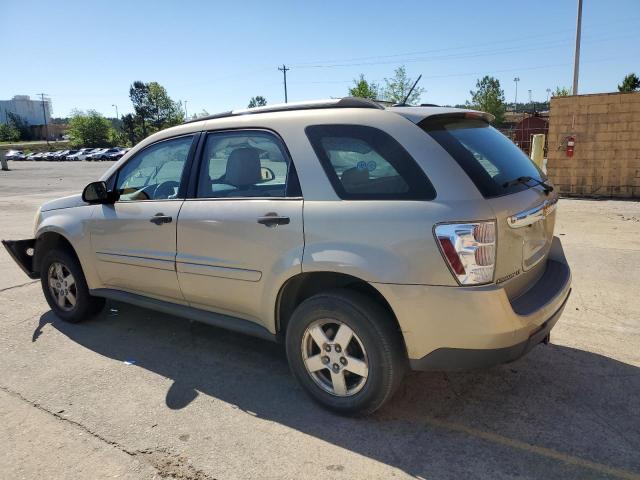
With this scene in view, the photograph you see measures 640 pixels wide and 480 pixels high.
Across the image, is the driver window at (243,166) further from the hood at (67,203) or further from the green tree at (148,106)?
the green tree at (148,106)

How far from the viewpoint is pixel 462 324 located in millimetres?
2623

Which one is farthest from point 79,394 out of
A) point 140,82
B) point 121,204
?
point 140,82

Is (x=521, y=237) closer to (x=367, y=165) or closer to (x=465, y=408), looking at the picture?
(x=367, y=165)

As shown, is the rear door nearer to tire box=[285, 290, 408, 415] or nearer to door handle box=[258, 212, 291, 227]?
tire box=[285, 290, 408, 415]

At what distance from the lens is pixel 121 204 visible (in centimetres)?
417

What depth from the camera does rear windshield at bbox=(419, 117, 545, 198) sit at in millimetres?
2760

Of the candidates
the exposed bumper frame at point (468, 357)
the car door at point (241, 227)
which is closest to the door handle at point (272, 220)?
the car door at point (241, 227)

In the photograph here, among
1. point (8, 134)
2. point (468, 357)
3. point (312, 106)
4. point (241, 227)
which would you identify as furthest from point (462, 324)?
point (8, 134)

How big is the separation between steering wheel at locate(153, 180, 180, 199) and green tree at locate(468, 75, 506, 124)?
222ft

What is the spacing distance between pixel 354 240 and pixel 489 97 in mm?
71627

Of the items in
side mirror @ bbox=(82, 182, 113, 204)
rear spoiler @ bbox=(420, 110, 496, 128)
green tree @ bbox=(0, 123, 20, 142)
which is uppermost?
green tree @ bbox=(0, 123, 20, 142)

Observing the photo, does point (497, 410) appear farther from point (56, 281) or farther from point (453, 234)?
point (56, 281)

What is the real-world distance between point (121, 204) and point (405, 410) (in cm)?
273

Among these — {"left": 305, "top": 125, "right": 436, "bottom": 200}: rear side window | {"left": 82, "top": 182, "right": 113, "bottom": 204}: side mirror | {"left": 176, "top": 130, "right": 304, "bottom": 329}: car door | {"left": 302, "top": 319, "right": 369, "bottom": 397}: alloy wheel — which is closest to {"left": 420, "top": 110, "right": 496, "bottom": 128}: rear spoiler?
{"left": 305, "top": 125, "right": 436, "bottom": 200}: rear side window
